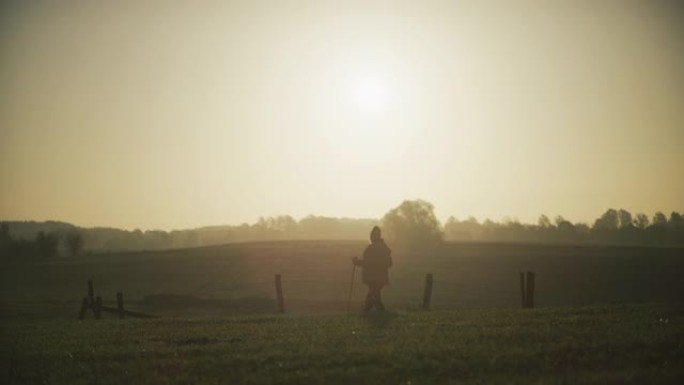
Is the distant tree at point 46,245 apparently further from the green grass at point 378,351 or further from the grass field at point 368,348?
the green grass at point 378,351

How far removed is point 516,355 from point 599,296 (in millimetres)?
51476

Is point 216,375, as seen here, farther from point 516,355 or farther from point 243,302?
point 243,302

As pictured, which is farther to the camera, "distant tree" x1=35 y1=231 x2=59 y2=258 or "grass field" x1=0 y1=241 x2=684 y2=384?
"distant tree" x1=35 y1=231 x2=59 y2=258

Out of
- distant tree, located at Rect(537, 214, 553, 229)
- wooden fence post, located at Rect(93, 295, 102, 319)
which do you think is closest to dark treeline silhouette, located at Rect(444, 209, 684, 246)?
distant tree, located at Rect(537, 214, 553, 229)

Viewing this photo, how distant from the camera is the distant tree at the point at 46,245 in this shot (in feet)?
400

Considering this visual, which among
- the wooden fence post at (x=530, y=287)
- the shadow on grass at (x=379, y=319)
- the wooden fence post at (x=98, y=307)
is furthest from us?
the wooden fence post at (x=98, y=307)

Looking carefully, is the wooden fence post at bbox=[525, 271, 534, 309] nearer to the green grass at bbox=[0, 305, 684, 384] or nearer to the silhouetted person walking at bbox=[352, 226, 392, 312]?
the silhouetted person walking at bbox=[352, 226, 392, 312]

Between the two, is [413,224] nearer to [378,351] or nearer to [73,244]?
[73,244]

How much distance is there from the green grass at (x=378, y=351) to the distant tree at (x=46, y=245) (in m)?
109

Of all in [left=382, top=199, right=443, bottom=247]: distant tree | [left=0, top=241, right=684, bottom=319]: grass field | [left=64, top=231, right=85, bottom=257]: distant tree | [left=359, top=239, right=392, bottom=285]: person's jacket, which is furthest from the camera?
[left=64, top=231, right=85, bottom=257]: distant tree

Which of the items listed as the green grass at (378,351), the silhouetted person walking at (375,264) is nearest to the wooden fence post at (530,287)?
the silhouetted person walking at (375,264)

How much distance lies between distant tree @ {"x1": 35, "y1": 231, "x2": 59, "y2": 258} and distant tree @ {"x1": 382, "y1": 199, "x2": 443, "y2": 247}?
5388cm

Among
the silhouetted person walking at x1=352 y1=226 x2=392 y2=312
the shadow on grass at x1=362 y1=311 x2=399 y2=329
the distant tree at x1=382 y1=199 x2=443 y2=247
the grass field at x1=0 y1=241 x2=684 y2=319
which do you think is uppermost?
the distant tree at x1=382 y1=199 x2=443 y2=247

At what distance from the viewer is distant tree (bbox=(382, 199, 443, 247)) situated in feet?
397
